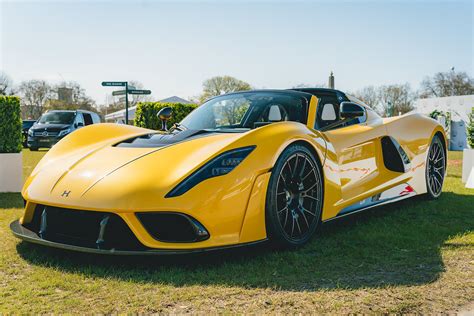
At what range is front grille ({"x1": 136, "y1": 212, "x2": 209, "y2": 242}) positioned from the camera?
2896mm

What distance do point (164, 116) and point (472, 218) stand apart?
125 inches

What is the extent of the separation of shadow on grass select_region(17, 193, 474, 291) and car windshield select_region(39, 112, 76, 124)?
14.8 metres

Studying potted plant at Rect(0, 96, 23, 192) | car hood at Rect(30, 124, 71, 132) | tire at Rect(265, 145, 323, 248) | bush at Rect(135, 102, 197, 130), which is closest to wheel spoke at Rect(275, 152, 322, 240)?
tire at Rect(265, 145, 323, 248)

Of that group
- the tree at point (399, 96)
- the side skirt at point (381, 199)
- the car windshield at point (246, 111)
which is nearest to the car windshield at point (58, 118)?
the car windshield at point (246, 111)

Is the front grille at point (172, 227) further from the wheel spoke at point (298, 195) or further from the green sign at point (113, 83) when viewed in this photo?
the green sign at point (113, 83)

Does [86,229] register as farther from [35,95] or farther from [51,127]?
[35,95]

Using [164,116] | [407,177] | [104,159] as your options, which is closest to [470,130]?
[407,177]

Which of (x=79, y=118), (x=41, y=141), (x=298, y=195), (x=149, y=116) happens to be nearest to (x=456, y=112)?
(x=149, y=116)

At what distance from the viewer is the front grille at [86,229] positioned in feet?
9.53

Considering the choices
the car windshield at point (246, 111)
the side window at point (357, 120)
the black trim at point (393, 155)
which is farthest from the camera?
the black trim at point (393, 155)

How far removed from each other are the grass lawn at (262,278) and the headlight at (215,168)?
0.51 metres

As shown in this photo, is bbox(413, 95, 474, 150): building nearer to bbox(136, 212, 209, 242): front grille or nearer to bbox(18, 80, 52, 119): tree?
bbox(136, 212, 209, 242): front grille

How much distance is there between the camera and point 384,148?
4734 millimetres

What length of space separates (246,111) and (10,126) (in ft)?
12.5
